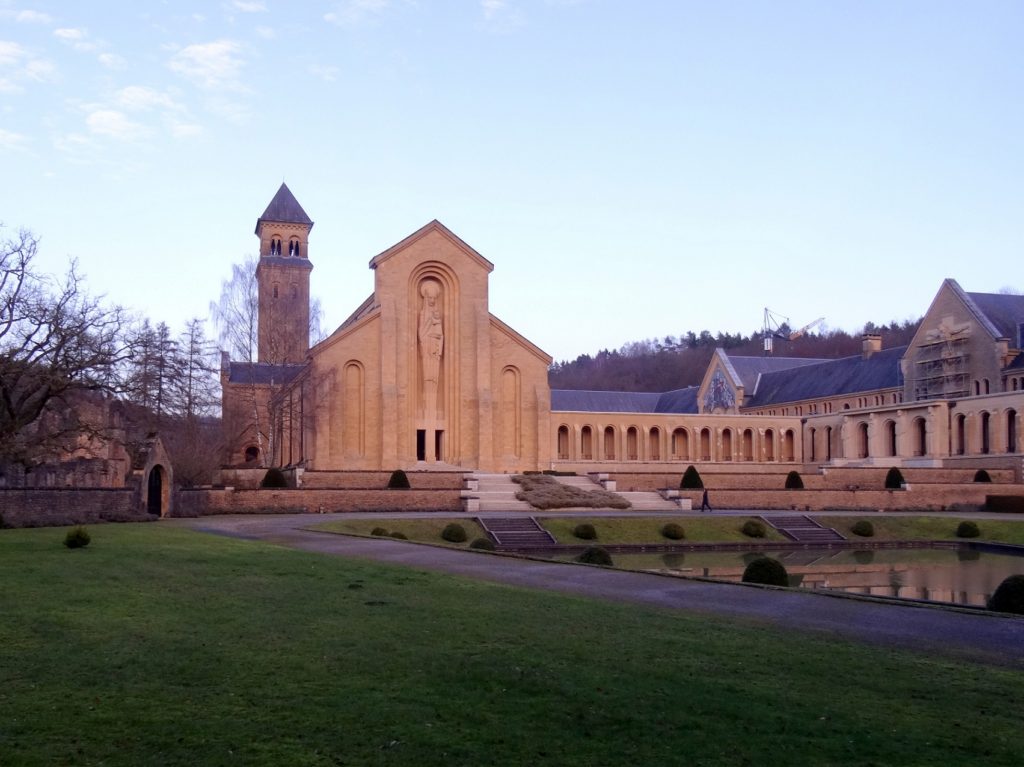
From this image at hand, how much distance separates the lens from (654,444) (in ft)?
219

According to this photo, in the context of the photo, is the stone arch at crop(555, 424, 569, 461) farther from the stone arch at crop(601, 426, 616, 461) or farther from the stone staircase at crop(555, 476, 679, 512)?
the stone staircase at crop(555, 476, 679, 512)

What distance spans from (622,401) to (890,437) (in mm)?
29584

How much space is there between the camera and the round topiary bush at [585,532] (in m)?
30.7

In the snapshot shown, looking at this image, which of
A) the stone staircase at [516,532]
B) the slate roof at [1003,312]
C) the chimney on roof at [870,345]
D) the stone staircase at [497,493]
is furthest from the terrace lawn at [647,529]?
the chimney on roof at [870,345]

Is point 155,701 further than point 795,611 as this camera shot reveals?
No

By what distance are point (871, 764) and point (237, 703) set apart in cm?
460

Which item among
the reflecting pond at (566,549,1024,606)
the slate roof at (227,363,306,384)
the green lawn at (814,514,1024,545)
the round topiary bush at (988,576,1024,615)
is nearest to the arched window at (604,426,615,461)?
the slate roof at (227,363,306,384)

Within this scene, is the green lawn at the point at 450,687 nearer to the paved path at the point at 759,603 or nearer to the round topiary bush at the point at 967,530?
the paved path at the point at 759,603

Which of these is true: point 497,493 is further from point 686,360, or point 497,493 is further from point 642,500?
point 686,360

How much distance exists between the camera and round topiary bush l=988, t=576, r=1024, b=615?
46.4ft

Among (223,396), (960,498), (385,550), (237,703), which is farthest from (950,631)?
(223,396)

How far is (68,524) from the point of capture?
2638 cm

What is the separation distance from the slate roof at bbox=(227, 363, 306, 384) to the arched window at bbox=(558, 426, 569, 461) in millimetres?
20611

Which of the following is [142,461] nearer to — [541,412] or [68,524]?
[68,524]
